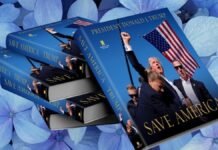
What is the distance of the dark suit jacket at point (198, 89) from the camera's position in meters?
0.82

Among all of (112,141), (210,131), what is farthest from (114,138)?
(210,131)

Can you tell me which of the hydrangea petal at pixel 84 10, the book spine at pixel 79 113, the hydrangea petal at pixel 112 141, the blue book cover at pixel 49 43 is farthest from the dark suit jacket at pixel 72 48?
the hydrangea petal at pixel 112 141

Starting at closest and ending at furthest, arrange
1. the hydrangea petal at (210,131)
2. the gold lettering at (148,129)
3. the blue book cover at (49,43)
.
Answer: the gold lettering at (148,129)
the blue book cover at (49,43)
the hydrangea petal at (210,131)

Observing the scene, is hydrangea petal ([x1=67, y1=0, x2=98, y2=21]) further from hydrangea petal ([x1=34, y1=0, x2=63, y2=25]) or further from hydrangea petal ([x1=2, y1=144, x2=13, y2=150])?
hydrangea petal ([x1=2, y1=144, x2=13, y2=150])

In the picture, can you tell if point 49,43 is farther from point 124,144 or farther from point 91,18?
point 124,144

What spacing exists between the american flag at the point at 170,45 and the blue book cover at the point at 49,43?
0.52 ft

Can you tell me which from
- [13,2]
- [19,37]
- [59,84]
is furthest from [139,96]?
[13,2]

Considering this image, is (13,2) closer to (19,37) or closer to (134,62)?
(19,37)

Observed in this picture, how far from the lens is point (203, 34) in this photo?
105cm

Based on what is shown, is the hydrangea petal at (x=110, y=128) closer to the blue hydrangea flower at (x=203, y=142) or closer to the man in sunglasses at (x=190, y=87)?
the blue hydrangea flower at (x=203, y=142)

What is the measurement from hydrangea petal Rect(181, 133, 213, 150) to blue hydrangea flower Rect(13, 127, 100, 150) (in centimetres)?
22

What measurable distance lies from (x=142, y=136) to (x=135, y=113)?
1.8 inches

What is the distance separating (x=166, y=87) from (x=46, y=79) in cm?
23

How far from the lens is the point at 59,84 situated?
791 mm
